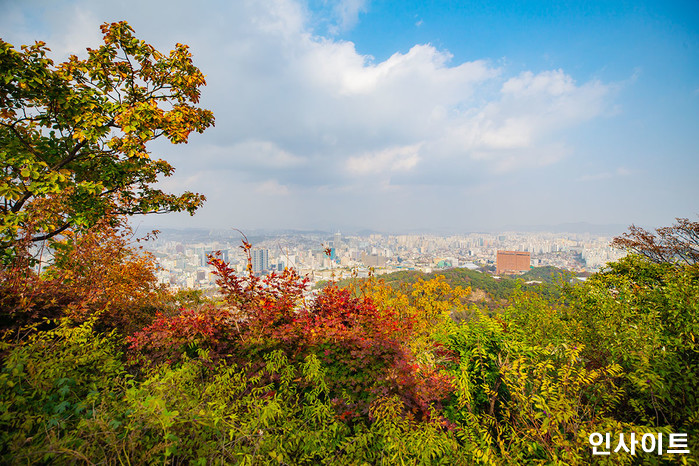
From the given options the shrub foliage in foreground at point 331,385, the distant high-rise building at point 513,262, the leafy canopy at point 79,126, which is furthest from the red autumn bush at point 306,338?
the distant high-rise building at point 513,262

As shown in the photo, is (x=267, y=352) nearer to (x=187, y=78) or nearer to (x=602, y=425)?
(x=602, y=425)

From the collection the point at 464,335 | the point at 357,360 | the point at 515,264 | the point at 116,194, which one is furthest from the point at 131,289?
the point at 515,264

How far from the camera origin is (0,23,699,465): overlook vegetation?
5.87ft

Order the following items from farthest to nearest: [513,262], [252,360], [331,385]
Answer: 1. [513,262]
2. [252,360]
3. [331,385]

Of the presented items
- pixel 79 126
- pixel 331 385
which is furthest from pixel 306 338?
pixel 79 126

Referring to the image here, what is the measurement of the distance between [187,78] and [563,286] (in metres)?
8.71

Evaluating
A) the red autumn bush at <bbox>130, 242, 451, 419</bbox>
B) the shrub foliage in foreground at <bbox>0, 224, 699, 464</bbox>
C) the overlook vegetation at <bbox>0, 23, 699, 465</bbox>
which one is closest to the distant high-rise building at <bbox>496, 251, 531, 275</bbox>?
the overlook vegetation at <bbox>0, 23, 699, 465</bbox>

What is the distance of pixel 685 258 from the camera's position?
813 cm

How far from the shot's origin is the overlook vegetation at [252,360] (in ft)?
5.87

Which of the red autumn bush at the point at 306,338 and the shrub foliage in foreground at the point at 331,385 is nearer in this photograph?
the shrub foliage in foreground at the point at 331,385

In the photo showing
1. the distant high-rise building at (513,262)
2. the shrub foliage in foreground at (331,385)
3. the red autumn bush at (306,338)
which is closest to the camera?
the shrub foliage in foreground at (331,385)

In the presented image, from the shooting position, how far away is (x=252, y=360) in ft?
10.3

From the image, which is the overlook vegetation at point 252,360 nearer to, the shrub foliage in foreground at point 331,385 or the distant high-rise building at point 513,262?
the shrub foliage in foreground at point 331,385

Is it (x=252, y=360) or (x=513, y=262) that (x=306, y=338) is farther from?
(x=513, y=262)
